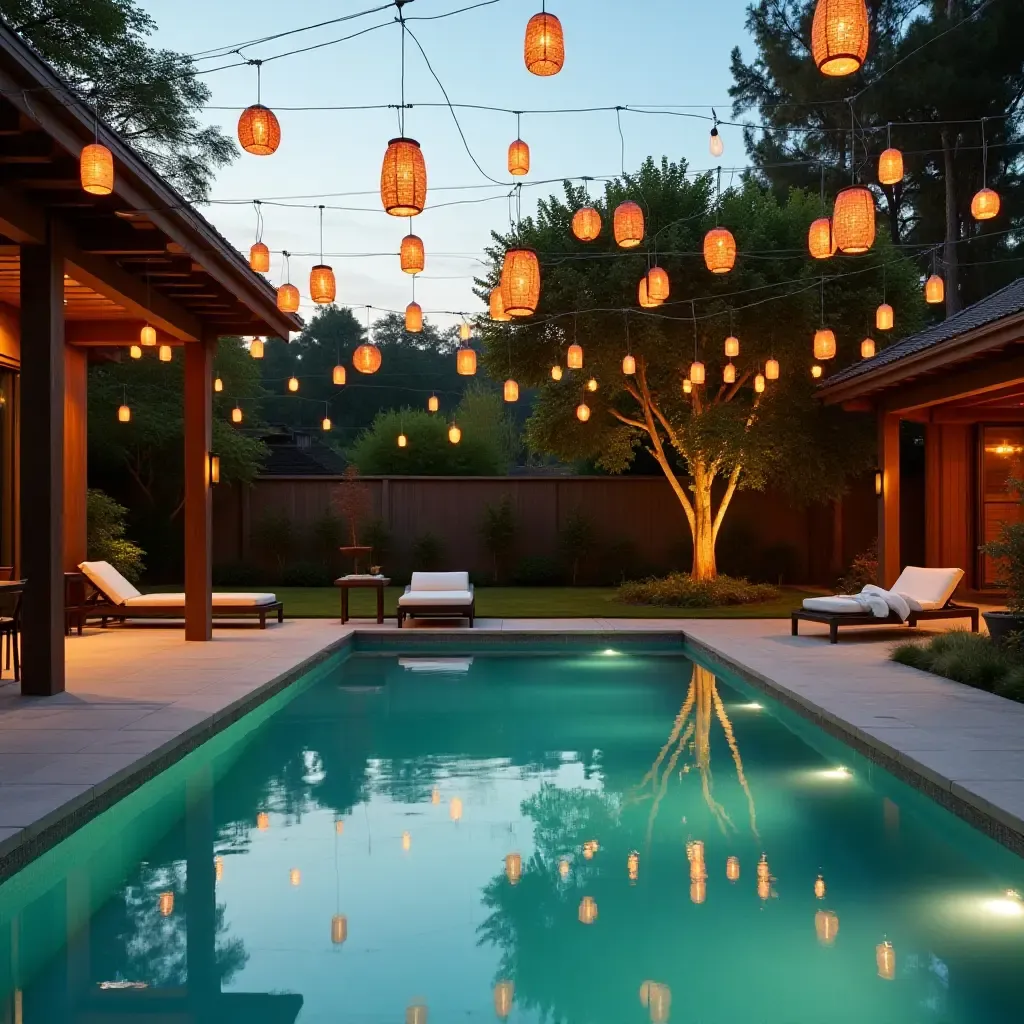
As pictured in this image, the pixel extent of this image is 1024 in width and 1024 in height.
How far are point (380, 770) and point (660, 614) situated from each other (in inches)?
321

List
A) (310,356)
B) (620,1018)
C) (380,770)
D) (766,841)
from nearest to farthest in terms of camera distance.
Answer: (620,1018), (766,841), (380,770), (310,356)

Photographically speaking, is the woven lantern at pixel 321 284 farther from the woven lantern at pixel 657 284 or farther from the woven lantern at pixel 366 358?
the woven lantern at pixel 657 284

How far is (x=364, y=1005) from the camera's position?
3.24 meters

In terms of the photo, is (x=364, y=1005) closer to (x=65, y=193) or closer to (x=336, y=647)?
(x=65, y=193)

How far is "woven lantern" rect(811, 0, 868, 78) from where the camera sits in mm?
5895

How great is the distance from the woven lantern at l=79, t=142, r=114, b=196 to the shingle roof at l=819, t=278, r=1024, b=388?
302 inches

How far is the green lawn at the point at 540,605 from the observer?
1391 cm

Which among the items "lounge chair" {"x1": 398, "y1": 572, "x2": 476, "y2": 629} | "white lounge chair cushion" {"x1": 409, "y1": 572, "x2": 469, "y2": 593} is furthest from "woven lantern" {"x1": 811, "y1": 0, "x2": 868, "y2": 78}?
"white lounge chair cushion" {"x1": 409, "y1": 572, "x2": 469, "y2": 593}

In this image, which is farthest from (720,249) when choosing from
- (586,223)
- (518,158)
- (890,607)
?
(890,607)

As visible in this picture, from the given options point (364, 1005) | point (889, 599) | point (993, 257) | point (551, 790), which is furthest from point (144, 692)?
point (993, 257)

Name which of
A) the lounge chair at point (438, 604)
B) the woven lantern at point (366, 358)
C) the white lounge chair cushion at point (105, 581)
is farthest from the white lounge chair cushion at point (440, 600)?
the white lounge chair cushion at point (105, 581)

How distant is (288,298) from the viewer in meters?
10.9

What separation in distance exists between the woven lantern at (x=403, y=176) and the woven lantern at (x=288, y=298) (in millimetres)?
3823

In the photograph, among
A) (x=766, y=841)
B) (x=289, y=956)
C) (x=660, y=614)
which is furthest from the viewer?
(x=660, y=614)
